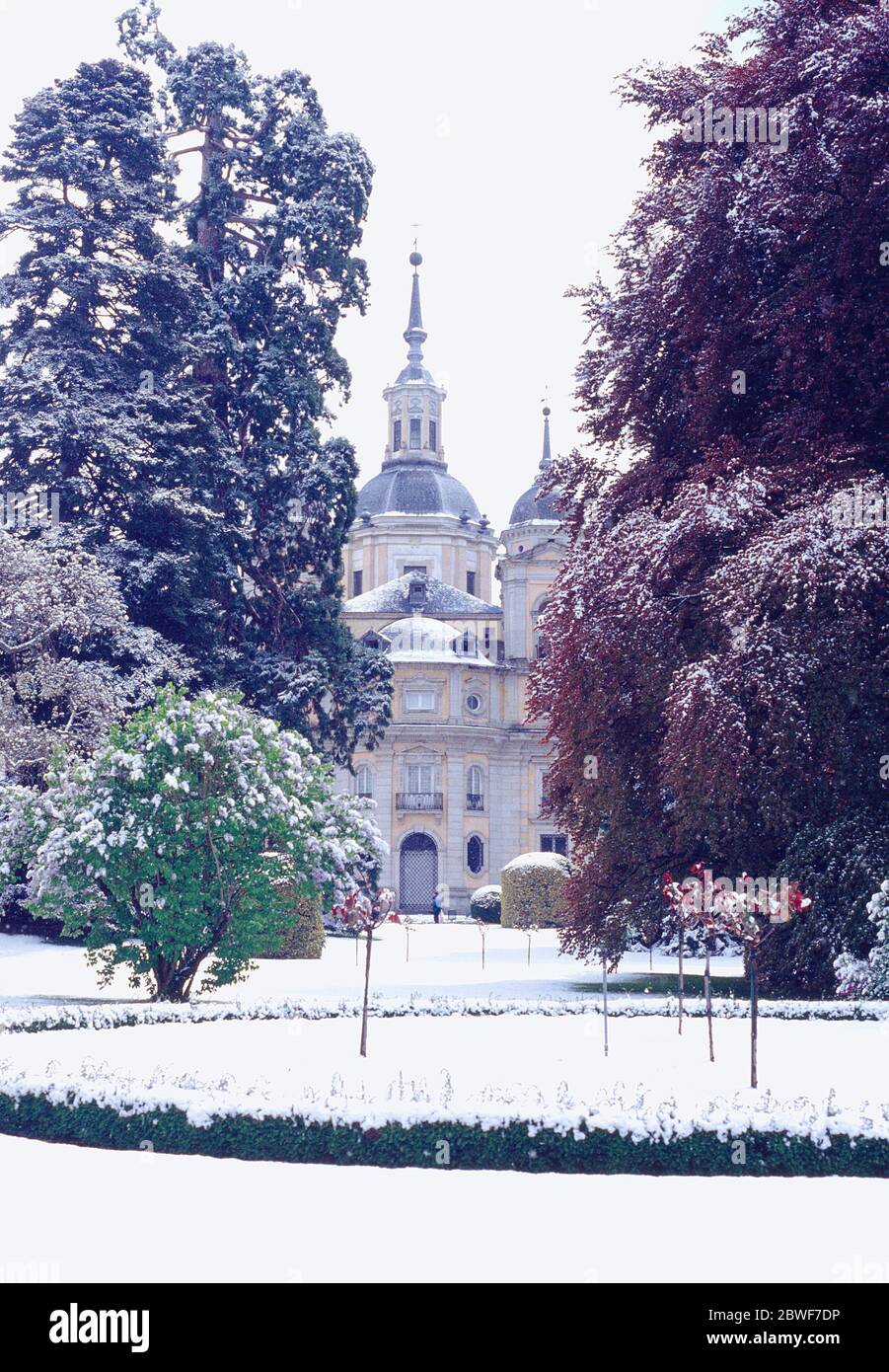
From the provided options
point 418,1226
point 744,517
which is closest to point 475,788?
point 744,517

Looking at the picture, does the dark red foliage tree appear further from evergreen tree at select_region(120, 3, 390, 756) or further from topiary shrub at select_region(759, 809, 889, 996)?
evergreen tree at select_region(120, 3, 390, 756)

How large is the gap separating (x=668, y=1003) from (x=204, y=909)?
5873 mm

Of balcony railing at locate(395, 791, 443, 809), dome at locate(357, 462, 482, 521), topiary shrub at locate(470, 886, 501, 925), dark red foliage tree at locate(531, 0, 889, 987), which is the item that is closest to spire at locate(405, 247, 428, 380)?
dome at locate(357, 462, 482, 521)

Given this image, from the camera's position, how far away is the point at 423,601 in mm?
74875

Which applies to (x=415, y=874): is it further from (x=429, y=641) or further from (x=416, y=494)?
(x=416, y=494)

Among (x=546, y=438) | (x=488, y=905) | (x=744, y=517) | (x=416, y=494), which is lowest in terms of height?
(x=488, y=905)

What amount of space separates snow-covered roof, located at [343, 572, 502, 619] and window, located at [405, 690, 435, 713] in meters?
5.61

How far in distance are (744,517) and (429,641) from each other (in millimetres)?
51367

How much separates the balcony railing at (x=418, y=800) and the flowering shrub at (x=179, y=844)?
47987mm

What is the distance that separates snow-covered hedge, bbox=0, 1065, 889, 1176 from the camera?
373 inches

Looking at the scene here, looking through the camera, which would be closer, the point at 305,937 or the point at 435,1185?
the point at 435,1185

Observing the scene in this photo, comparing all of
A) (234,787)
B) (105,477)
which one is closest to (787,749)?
(234,787)

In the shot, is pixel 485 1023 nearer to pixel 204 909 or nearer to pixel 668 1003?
pixel 668 1003
